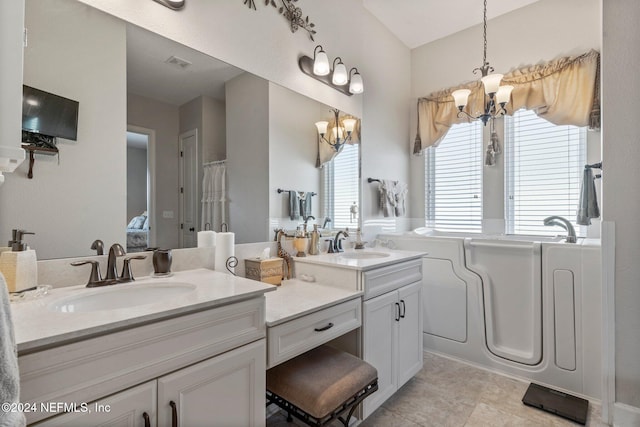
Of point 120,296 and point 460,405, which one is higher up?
point 120,296

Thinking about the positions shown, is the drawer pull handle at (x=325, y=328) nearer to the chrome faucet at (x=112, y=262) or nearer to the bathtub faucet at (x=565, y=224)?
the chrome faucet at (x=112, y=262)

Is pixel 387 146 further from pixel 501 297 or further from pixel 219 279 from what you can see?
pixel 219 279

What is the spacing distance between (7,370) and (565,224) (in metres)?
2.89

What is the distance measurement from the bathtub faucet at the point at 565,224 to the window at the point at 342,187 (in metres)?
1.44

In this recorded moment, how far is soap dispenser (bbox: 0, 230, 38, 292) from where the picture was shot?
978mm

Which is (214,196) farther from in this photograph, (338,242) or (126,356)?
(338,242)

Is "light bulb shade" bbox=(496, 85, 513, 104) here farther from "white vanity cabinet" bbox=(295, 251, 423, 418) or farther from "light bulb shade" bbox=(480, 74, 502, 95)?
"white vanity cabinet" bbox=(295, 251, 423, 418)

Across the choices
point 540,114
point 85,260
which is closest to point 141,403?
point 85,260

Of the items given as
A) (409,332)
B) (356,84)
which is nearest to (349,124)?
(356,84)

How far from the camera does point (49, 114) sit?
1.14 m

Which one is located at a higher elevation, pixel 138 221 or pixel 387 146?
pixel 387 146

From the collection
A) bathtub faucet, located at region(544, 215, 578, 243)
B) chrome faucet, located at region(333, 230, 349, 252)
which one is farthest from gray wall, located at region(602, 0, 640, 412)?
chrome faucet, located at region(333, 230, 349, 252)

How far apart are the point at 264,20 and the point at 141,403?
79.3 inches

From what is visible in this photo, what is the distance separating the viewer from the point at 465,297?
2523 mm
